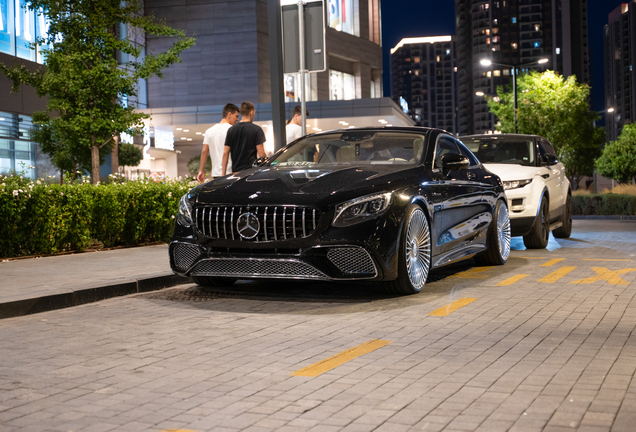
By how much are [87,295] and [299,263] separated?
216 centimetres

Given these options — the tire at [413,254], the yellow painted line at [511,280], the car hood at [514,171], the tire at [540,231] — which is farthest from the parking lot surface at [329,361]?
the tire at [540,231]

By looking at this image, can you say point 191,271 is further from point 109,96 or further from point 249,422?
point 109,96

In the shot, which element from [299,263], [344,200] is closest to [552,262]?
[344,200]

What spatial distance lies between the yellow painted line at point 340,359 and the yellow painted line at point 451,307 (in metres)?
1.25

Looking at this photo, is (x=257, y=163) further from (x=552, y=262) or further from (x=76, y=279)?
(x=552, y=262)

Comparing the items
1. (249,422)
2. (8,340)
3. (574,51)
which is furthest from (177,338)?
(574,51)

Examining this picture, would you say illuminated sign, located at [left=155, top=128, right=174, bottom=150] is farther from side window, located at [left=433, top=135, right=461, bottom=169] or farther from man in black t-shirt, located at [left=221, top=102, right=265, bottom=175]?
side window, located at [left=433, top=135, right=461, bottom=169]

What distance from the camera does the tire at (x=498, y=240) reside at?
9867 millimetres

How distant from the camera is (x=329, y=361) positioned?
4.86 m

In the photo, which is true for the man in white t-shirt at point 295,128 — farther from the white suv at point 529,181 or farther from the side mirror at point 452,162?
the side mirror at point 452,162

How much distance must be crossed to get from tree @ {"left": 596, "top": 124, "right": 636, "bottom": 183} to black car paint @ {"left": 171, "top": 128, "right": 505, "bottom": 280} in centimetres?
4419

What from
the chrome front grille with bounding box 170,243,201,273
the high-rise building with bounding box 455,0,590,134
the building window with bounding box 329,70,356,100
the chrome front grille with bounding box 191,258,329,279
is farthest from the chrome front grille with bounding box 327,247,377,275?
the high-rise building with bounding box 455,0,590,134

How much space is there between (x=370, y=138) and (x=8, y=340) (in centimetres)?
432

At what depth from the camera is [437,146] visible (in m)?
8.66
